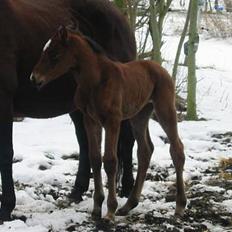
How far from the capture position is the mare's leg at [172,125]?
444 cm

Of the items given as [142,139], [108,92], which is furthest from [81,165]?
[108,92]

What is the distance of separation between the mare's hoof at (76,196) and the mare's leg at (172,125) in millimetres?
913

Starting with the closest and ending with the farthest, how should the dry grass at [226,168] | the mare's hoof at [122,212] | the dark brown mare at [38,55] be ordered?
the dark brown mare at [38,55] < the mare's hoof at [122,212] < the dry grass at [226,168]

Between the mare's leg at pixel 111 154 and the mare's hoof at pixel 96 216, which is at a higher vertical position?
the mare's leg at pixel 111 154

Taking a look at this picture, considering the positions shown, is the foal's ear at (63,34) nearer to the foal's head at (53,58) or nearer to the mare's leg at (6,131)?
the foal's head at (53,58)

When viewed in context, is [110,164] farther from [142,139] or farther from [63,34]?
[63,34]

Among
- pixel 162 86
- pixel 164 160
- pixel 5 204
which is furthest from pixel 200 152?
pixel 5 204

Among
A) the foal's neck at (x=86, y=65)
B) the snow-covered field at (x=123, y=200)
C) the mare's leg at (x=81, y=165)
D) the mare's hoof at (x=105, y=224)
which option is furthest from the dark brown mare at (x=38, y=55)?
the mare's hoof at (x=105, y=224)

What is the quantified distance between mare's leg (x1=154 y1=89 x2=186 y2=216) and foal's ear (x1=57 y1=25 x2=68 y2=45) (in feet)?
2.94

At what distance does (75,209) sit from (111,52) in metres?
1.39

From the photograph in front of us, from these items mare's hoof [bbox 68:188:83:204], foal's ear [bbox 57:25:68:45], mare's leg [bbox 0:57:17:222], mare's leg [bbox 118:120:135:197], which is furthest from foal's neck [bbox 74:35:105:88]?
mare's hoof [bbox 68:188:83:204]

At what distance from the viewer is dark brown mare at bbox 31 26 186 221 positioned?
13.0 ft

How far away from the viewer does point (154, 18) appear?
9.01 meters

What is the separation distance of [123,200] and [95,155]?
0.80 meters
